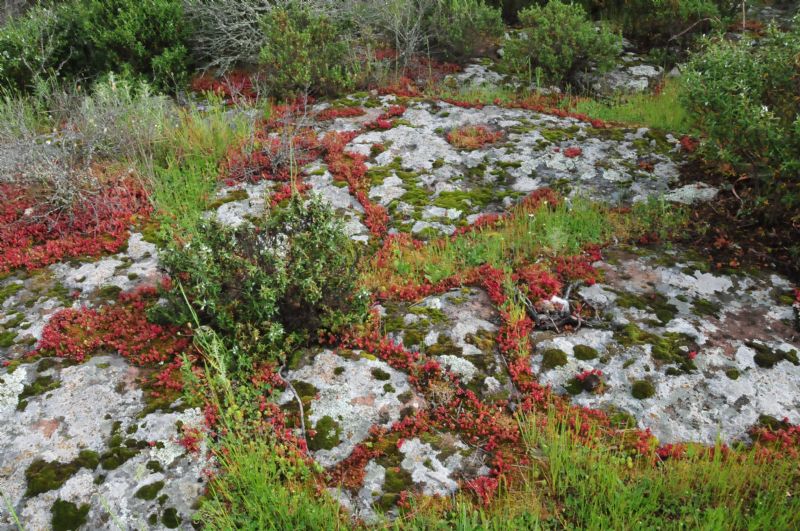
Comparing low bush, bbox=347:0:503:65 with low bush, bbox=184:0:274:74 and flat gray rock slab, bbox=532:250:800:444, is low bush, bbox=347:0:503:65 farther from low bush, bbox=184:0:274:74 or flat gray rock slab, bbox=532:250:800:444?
flat gray rock slab, bbox=532:250:800:444

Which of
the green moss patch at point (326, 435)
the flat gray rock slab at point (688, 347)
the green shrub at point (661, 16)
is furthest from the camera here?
the green shrub at point (661, 16)

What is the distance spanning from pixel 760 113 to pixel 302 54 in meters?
7.40

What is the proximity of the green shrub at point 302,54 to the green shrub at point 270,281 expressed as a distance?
5.46 m

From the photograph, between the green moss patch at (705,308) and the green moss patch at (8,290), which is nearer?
the green moss patch at (705,308)

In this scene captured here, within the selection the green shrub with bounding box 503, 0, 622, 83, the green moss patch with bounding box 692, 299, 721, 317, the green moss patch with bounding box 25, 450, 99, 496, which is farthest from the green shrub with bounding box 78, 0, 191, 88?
the green moss patch with bounding box 692, 299, 721, 317

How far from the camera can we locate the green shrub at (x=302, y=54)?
963 centimetres

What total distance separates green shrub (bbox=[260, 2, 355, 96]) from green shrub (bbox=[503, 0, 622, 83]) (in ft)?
12.0

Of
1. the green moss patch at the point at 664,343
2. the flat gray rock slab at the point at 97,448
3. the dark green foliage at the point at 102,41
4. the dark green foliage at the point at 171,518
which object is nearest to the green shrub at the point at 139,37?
the dark green foliage at the point at 102,41

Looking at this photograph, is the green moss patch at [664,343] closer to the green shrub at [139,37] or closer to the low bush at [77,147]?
the low bush at [77,147]

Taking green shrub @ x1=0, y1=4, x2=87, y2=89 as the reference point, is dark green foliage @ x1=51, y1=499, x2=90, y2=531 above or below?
below

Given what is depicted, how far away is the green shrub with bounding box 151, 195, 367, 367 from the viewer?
416cm

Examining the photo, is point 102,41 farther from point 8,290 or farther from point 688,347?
point 688,347

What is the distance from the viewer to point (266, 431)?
355 cm

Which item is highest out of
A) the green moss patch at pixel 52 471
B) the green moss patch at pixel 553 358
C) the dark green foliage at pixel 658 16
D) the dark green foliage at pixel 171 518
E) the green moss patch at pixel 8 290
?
the dark green foliage at pixel 658 16
